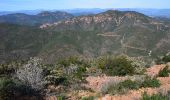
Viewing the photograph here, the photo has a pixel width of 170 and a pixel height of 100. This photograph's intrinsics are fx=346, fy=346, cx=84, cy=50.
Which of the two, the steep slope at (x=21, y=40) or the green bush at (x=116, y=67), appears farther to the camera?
the steep slope at (x=21, y=40)

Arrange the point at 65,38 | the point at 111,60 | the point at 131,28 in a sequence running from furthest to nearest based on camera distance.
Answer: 1. the point at 131,28
2. the point at 65,38
3. the point at 111,60

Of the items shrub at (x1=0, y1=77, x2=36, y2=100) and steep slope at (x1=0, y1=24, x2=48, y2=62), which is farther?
steep slope at (x1=0, y1=24, x2=48, y2=62)

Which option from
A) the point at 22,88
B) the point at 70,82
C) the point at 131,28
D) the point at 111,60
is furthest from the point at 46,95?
the point at 131,28

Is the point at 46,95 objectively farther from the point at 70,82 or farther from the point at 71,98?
the point at 70,82

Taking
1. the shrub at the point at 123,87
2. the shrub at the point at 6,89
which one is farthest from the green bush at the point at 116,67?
the shrub at the point at 6,89

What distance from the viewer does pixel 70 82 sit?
539 inches

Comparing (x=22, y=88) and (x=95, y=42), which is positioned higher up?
(x=22, y=88)

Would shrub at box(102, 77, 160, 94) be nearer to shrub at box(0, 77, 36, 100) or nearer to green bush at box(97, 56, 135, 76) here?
shrub at box(0, 77, 36, 100)

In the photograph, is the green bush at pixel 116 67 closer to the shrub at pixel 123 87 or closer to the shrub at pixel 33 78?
the shrub at pixel 123 87

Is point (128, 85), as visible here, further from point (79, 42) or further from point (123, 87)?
point (79, 42)

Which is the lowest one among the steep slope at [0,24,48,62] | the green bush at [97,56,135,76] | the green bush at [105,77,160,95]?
the steep slope at [0,24,48,62]

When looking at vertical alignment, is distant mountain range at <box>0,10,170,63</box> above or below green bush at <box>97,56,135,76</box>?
below

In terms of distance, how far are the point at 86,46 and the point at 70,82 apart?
424 ft

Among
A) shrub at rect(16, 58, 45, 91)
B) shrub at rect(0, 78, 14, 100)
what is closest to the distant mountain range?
shrub at rect(16, 58, 45, 91)
